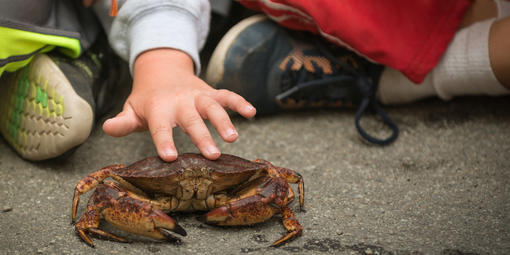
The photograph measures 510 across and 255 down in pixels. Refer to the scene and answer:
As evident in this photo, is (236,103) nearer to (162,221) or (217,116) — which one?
(217,116)

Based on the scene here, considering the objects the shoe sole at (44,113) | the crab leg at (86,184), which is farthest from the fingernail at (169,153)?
the shoe sole at (44,113)

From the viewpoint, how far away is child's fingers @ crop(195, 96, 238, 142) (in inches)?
33.8

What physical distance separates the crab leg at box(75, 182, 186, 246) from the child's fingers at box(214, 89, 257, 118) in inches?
9.0

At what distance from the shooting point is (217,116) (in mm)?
872

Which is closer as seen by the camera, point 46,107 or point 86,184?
point 86,184

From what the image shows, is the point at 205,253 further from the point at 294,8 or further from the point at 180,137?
the point at 294,8

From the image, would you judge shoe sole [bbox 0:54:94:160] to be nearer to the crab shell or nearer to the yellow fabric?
the yellow fabric

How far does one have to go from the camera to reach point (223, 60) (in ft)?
4.03

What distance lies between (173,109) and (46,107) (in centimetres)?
31

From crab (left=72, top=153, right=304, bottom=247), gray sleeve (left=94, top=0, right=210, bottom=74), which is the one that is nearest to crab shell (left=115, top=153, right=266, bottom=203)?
crab (left=72, top=153, right=304, bottom=247)

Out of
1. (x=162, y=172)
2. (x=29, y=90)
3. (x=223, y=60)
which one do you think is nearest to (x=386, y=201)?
(x=162, y=172)

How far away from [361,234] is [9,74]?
854 millimetres

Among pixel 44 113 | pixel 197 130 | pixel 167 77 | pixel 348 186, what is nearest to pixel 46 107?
pixel 44 113

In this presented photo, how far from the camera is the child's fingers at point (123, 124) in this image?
2.95ft
